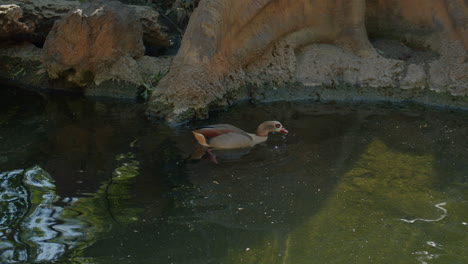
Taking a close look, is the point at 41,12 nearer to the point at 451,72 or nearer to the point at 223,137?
the point at 223,137

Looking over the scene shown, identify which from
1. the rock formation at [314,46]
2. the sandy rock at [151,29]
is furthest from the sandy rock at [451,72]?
the sandy rock at [151,29]

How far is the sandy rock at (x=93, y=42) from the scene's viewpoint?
9.73 metres

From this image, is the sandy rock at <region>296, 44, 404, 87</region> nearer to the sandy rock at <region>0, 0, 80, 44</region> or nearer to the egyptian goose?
the egyptian goose

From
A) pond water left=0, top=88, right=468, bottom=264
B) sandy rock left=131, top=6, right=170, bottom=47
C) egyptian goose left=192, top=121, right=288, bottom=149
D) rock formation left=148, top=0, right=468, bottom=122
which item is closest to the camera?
pond water left=0, top=88, right=468, bottom=264

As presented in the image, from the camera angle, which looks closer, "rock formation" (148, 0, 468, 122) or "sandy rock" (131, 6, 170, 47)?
"rock formation" (148, 0, 468, 122)

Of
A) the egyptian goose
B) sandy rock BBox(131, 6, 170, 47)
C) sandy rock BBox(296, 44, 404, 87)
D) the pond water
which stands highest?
sandy rock BBox(131, 6, 170, 47)

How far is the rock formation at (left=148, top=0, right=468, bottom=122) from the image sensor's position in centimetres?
878

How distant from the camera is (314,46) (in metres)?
10.3

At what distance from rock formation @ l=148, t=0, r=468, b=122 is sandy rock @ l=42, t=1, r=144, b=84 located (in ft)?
4.97

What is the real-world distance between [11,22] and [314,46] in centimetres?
507

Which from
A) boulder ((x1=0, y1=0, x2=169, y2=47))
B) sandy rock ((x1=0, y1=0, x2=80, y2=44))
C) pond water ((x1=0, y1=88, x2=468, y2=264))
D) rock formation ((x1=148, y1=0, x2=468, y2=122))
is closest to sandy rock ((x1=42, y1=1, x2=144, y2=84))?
boulder ((x1=0, y1=0, x2=169, y2=47))

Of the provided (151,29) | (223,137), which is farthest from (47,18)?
(223,137)

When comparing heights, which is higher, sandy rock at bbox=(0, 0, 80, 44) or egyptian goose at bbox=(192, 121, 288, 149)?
sandy rock at bbox=(0, 0, 80, 44)

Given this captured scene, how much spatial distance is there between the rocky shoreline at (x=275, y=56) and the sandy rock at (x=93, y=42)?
16mm
